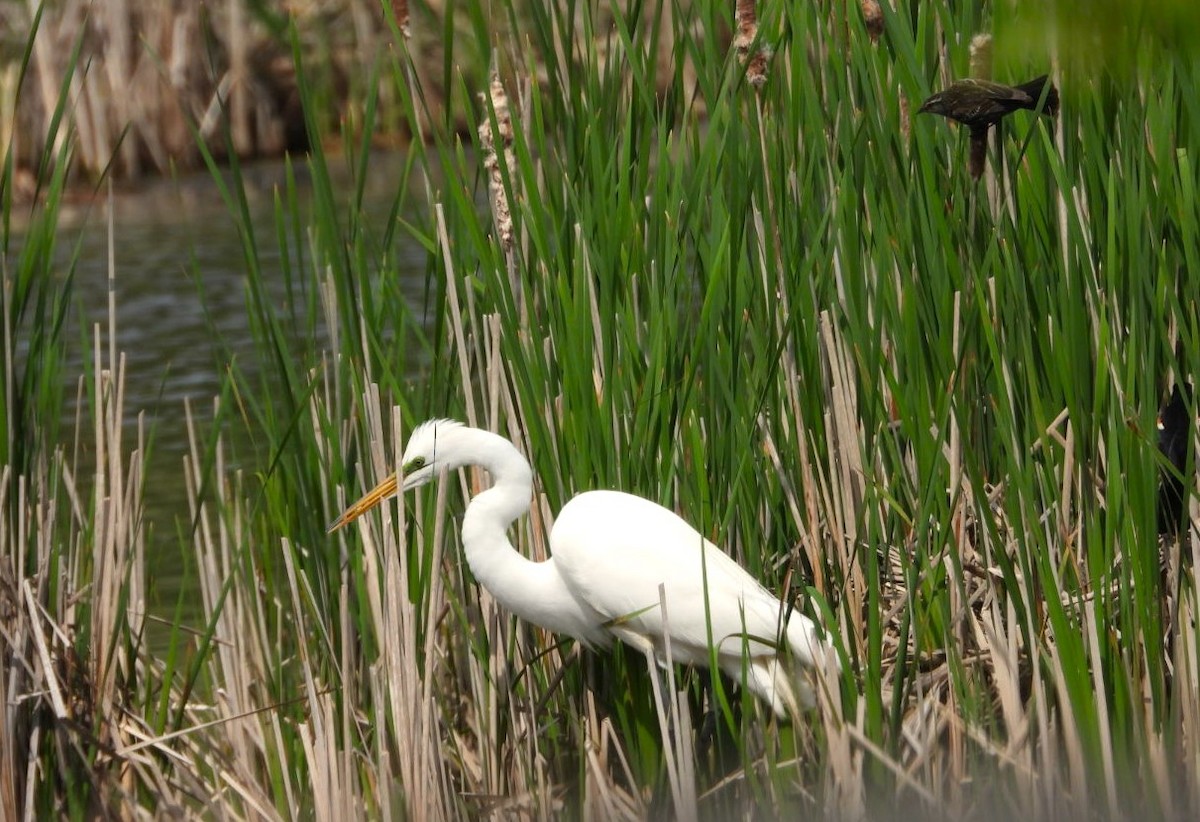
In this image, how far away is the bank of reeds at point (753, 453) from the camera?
1.99 metres

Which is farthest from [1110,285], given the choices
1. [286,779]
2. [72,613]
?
[72,613]

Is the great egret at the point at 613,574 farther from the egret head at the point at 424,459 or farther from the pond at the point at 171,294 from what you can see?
the pond at the point at 171,294

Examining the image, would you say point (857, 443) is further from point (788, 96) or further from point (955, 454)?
point (788, 96)

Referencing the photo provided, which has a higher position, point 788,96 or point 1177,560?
point 788,96

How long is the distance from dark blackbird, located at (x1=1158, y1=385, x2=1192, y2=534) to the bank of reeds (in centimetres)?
5

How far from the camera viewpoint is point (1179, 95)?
2102 millimetres

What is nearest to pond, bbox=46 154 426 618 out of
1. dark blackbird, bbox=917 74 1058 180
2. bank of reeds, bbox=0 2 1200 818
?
bank of reeds, bbox=0 2 1200 818

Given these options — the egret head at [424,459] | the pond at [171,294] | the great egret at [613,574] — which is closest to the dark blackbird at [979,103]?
the great egret at [613,574]

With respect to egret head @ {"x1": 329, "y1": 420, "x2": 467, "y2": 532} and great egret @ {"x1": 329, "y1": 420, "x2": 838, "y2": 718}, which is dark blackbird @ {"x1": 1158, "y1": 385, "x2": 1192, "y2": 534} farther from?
egret head @ {"x1": 329, "y1": 420, "x2": 467, "y2": 532}

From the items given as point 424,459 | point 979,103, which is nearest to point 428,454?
point 424,459

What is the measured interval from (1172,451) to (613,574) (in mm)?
728

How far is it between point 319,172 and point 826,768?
946 mm

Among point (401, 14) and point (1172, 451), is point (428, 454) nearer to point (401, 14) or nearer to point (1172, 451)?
point (401, 14)

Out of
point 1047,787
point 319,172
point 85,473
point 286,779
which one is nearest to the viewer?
point 1047,787
